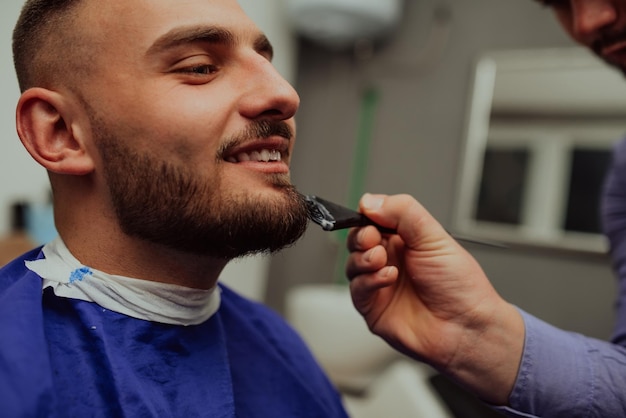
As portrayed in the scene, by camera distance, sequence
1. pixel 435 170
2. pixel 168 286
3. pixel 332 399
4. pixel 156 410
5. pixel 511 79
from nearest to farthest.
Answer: pixel 156 410 → pixel 168 286 → pixel 332 399 → pixel 511 79 → pixel 435 170

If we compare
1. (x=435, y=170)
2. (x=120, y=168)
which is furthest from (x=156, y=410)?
(x=435, y=170)

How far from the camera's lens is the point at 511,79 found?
9.42ft

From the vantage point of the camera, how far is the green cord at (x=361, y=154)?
3.24m

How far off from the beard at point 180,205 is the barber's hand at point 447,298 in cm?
23

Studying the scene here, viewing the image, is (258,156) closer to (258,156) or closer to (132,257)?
(258,156)

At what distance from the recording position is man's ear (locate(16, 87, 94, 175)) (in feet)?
3.26

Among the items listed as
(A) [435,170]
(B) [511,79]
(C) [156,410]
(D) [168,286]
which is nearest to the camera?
(C) [156,410]

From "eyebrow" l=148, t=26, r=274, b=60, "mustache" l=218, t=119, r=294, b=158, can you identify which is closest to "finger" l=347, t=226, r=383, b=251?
"mustache" l=218, t=119, r=294, b=158

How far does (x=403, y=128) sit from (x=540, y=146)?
30.6 inches

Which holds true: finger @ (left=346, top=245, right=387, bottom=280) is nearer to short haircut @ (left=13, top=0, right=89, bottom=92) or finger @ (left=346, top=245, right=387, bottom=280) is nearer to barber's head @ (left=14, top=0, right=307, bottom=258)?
barber's head @ (left=14, top=0, right=307, bottom=258)

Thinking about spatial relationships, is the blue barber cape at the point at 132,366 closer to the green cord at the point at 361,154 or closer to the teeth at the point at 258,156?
the teeth at the point at 258,156

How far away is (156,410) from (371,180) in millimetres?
2472

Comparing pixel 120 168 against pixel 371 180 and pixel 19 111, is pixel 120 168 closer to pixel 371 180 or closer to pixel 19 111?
pixel 19 111

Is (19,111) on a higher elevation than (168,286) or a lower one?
higher
